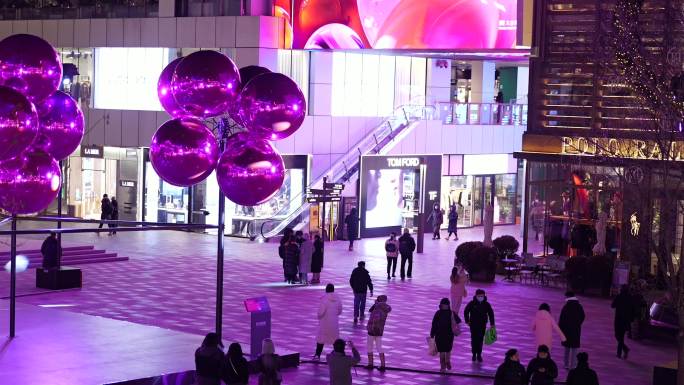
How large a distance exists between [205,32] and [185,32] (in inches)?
38.7

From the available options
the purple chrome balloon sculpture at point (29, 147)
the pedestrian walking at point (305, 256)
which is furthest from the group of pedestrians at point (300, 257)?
the purple chrome balloon sculpture at point (29, 147)

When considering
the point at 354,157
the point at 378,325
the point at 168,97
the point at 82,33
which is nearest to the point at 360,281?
the point at 378,325

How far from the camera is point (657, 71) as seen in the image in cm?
1762

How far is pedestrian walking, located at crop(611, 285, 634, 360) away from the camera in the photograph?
21.3m

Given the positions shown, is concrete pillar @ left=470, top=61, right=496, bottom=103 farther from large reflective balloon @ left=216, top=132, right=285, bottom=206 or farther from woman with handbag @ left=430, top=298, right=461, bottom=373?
large reflective balloon @ left=216, top=132, right=285, bottom=206

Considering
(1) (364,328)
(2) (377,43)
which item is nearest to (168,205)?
(2) (377,43)

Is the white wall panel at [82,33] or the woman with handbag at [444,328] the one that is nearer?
the woman with handbag at [444,328]

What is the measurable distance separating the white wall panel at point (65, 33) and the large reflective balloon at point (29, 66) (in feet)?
107

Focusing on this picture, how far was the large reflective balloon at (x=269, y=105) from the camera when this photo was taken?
14719mm

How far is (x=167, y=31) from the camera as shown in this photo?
42469mm

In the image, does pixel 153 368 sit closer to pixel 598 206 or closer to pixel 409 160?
pixel 598 206

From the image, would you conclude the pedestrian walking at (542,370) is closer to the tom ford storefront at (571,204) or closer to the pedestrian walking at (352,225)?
the tom ford storefront at (571,204)

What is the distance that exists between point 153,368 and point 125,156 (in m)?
28.9

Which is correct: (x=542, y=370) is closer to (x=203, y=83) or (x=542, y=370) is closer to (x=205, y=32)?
(x=203, y=83)
